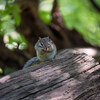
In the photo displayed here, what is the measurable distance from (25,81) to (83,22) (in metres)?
4.94

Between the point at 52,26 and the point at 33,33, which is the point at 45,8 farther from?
the point at 33,33

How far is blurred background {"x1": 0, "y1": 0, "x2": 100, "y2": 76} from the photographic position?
203 inches

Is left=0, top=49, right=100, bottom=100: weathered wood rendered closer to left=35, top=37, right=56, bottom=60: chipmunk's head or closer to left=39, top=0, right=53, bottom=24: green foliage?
left=35, top=37, right=56, bottom=60: chipmunk's head

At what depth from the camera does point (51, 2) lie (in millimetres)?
6086

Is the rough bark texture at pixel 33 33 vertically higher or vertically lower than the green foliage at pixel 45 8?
lower

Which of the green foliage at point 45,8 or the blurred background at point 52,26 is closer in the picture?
the blurred background at point 52,26

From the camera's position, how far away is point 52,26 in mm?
6004

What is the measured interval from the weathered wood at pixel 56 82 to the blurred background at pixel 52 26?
1999 millimetres

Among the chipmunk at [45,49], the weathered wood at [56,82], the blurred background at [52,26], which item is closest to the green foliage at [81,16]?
the blurred background at [52,26]

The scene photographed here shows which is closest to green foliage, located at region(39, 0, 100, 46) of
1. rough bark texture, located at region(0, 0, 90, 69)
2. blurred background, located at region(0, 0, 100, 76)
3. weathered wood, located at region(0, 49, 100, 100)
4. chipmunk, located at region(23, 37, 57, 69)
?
blurred background, located at region(0, 0, 100, 76)

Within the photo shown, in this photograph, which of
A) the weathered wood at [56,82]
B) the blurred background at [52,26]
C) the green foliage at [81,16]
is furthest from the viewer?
the green foliage at [81,16]

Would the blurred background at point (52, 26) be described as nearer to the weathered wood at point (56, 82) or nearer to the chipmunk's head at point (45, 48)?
the chipmunk's head at point (45, 48)

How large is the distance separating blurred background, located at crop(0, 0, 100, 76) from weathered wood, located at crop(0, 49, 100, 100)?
6.56ft

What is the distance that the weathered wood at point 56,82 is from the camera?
2.25m
